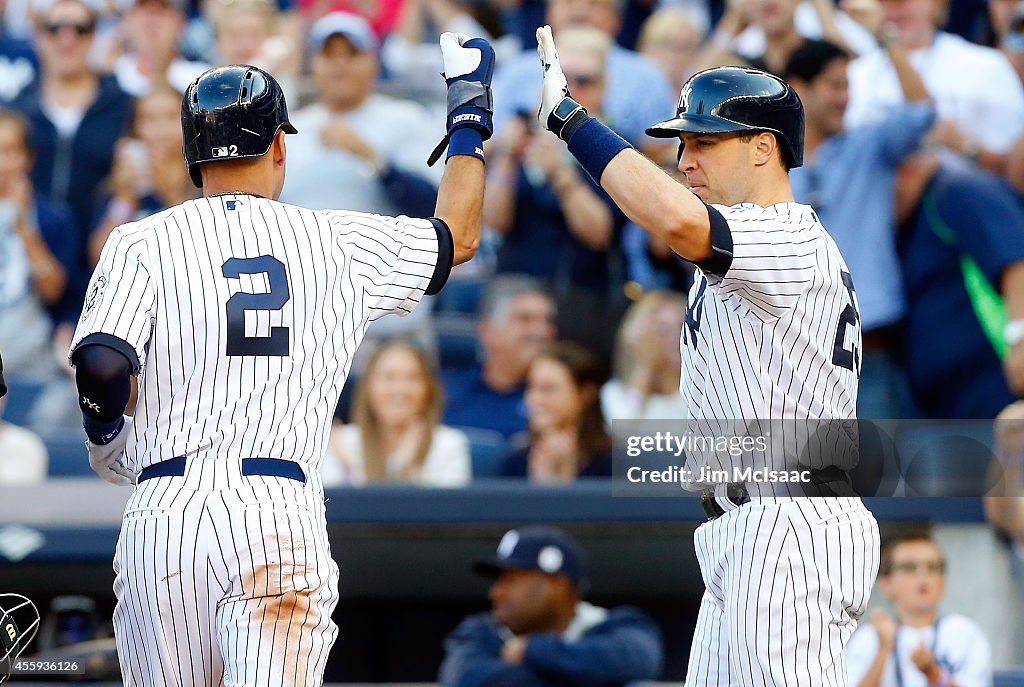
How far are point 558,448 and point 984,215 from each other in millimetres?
2055

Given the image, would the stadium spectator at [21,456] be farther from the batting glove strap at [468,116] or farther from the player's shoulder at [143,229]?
the batting glove strap at [468,116]

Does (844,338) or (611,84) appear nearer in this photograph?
(844,338)

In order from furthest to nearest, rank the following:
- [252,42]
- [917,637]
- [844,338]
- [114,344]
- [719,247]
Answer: [252,42]
[917,637]
[844,338]
[719,247]
[114,344]

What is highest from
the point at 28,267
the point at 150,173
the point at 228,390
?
the point at 150,173

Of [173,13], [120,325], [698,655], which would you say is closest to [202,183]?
[120,325]

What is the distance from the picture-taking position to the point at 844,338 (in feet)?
11.0

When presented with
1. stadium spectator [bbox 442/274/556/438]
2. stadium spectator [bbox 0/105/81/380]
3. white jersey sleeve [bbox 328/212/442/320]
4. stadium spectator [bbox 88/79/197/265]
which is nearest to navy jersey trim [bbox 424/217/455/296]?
white jersey sleeve [bbox 328/212/442/320]


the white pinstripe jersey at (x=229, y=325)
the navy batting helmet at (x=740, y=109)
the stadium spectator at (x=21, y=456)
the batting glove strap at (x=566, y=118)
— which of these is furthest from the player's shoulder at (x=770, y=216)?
the stadium spectator at (x=21, y=456)

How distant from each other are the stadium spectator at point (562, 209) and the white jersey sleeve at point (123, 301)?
11.6 ft

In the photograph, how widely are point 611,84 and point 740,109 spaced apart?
138 inches

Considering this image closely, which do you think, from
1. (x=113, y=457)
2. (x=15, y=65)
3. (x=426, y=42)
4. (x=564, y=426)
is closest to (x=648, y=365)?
(x=564, y=426)

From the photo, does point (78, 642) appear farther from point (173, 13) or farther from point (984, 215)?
point (984, 215)

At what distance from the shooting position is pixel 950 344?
20.3 feet

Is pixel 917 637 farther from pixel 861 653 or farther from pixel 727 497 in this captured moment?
pixel 727 497
